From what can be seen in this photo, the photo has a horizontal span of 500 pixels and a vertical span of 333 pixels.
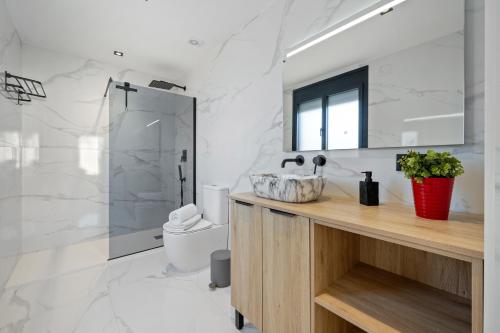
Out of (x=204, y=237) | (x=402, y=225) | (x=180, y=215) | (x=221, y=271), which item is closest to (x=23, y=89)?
(x=180, y=215)

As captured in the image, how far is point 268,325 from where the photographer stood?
1176 millimetres

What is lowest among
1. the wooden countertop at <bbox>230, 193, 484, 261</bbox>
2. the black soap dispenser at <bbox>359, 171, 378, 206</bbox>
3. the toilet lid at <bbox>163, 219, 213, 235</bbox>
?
the toilet lid at <bbox>163, 219, 213, 235</bbox>

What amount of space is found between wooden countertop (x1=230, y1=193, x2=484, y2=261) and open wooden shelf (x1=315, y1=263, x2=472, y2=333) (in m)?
0.33

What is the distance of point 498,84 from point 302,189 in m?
0.77

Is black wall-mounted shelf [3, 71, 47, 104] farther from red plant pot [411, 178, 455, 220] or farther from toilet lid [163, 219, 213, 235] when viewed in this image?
red plant pot [411, 178, 455, 220]

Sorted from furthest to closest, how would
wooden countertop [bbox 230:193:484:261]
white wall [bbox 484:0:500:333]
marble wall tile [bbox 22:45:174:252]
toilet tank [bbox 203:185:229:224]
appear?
1. marble wall tile [bbox 22:45:174:252]
2. toilet tank [bbox 203:185:229:224]
3. wooden countertop [bbox 230:193:484:261]
4. white wall [bbox 484:0:500:333]

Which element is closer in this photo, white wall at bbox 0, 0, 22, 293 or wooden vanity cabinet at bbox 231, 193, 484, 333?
wooden vanity cabinet at bbox 231, 193, 484, 333

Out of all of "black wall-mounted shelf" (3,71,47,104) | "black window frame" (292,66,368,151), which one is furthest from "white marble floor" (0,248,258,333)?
"black wall-mounted shelf" (3,71,47,104)

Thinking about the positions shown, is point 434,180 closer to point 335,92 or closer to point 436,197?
point 436,197

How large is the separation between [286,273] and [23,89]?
10.1 feet

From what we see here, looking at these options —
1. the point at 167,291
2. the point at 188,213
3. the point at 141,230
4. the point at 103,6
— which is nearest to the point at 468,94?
the point at 188,213

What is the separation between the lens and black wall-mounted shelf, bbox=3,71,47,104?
85.4 inches

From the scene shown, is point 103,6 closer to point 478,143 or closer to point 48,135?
point 48,135

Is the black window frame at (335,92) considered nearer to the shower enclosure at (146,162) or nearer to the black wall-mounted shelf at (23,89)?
the shower enclosure at (146,162)
